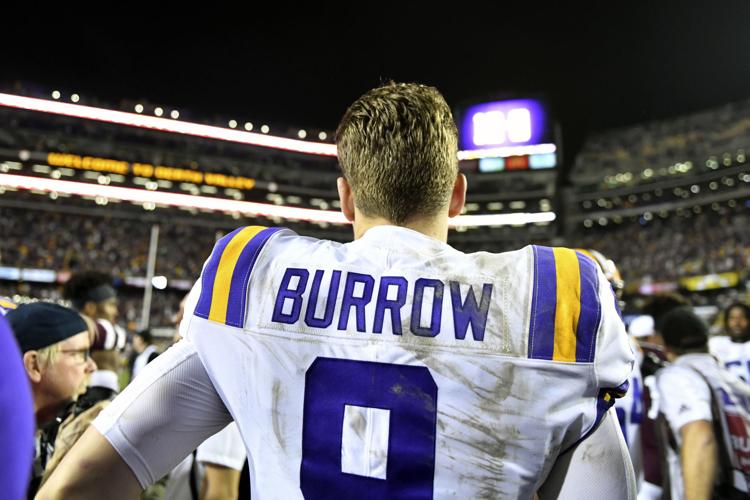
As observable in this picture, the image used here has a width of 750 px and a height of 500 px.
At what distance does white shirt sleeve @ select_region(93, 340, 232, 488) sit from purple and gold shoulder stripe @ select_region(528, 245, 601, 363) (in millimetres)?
724

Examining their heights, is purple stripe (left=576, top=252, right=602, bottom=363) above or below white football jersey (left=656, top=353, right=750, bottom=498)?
above

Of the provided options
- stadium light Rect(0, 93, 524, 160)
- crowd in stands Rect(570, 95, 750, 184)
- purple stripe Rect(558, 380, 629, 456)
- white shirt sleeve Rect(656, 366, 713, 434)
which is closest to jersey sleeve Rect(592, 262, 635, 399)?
purple stripe Rect(558, 380, 629, 456)

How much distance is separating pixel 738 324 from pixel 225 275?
556 centimetres

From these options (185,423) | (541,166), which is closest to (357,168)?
(185,423)

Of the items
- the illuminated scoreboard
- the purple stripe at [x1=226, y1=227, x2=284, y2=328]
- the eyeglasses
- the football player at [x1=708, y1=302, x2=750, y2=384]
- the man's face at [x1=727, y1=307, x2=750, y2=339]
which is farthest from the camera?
the illuminated scoreboard

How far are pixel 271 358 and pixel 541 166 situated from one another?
22.3m

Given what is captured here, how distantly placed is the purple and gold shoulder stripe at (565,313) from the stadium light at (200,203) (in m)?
33.5

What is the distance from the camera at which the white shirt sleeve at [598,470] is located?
117 centimetres

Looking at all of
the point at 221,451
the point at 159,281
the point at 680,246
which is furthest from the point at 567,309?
the point at 680,246

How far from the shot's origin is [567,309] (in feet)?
3.90

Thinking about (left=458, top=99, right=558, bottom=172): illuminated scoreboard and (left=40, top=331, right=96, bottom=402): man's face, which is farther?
(left=458, top=99, right=558, bottom=172): illuminated scoreboard

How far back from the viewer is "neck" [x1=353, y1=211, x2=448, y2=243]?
1.38m

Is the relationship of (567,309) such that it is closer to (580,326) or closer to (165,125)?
(580,326)

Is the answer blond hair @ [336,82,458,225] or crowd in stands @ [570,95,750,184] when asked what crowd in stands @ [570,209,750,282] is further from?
blond hair @ [336,82,458,225]
